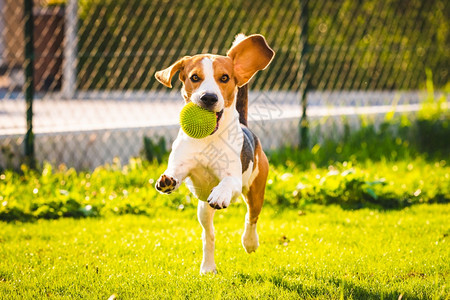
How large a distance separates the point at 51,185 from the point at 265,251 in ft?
7.22

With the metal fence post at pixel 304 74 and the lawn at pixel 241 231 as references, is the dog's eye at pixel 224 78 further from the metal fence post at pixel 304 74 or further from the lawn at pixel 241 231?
the metal fence post at pixel 304 74

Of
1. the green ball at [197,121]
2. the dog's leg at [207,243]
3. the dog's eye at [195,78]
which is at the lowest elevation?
the dog's leg at [207,243]

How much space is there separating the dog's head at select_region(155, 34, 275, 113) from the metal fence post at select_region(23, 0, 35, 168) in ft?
9.60

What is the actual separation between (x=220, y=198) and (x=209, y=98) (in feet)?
1.59

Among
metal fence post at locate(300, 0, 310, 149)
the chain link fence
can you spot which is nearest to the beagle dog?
metal fence post at locate(300, 0, 310, 149)

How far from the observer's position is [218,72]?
2.99 metres

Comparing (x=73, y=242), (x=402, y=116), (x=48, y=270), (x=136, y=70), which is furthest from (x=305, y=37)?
(x=48, y=270)

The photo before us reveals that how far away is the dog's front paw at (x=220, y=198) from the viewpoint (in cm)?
274

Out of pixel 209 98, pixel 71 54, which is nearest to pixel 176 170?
pixel 209 98

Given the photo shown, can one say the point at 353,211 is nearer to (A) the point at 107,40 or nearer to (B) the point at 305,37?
(B) the point at 305,37

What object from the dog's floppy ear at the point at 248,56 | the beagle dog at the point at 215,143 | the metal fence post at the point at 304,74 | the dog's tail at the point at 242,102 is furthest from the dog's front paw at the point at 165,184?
the metal fence post at the point at 304,74

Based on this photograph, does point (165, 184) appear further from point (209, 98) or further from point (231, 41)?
point (231, 41)

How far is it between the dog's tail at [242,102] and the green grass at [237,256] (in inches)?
33.1

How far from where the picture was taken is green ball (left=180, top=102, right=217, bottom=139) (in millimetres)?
2859
